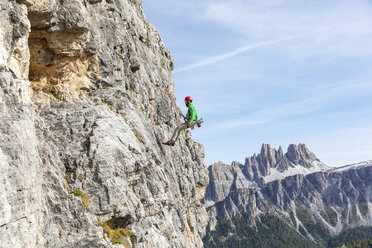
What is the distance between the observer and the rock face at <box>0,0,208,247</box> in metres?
15.6

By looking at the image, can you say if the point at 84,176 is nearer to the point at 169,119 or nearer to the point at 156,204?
the point at 156,204

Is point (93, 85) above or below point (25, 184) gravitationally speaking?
above

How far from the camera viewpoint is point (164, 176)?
28.9 metres

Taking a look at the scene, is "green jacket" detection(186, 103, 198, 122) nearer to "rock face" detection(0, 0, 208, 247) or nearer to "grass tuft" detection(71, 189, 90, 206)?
"rock face" detection(0, 0, 208, 247)

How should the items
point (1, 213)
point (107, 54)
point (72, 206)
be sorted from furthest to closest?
point (107, 54) → point (72, 206) → point (1, 213)

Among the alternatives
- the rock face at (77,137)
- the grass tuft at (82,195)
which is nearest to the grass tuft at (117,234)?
the rock face at (77,137)

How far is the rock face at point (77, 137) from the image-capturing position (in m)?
15.6

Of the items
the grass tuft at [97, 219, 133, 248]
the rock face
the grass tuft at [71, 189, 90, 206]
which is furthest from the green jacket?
the grass tuft at [71, 189, 90, 206]

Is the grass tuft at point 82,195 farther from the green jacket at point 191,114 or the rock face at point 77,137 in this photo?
the green jacket at point 191,114

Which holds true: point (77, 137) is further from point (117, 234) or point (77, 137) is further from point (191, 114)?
point (191, 114)

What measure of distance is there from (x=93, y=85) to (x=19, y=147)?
1177 cm

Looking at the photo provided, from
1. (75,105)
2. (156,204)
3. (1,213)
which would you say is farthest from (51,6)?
(156,204)

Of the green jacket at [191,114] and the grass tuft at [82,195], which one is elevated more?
the green jacket at [191,114]

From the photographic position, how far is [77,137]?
21578 millimetres
